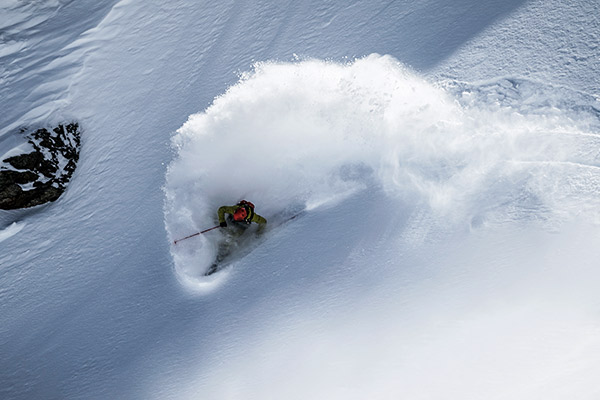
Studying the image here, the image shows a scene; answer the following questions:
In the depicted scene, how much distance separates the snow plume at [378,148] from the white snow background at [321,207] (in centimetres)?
3

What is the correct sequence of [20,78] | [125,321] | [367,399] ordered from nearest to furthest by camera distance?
[367,399] < [125,321] < [20,78]

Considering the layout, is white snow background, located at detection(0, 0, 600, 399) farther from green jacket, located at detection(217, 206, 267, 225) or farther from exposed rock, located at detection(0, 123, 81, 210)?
green jacket, located at detection(217, 206, 267, 225)

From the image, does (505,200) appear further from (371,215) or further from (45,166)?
(45,166)

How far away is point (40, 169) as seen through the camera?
27.1 feet

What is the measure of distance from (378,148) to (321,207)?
135cm

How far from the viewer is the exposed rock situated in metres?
8.16

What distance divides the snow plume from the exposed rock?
8.28 feet

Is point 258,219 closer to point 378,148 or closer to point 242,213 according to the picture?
point 242,213

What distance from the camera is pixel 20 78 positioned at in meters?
9.03

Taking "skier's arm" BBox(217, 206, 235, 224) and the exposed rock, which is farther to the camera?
the exposed rock

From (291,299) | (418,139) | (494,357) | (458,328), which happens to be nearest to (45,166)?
(291,299)

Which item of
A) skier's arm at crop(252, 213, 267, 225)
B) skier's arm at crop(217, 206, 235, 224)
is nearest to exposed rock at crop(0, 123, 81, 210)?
skier's arm at crop(217, 206, 235, 224)

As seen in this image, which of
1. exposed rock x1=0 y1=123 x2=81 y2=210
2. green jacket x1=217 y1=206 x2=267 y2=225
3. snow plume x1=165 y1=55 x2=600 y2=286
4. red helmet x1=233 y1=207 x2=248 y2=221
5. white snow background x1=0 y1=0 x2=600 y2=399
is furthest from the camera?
exposed rock x1=0 y1=123 x2=81 y2=210

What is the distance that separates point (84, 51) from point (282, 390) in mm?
8371
